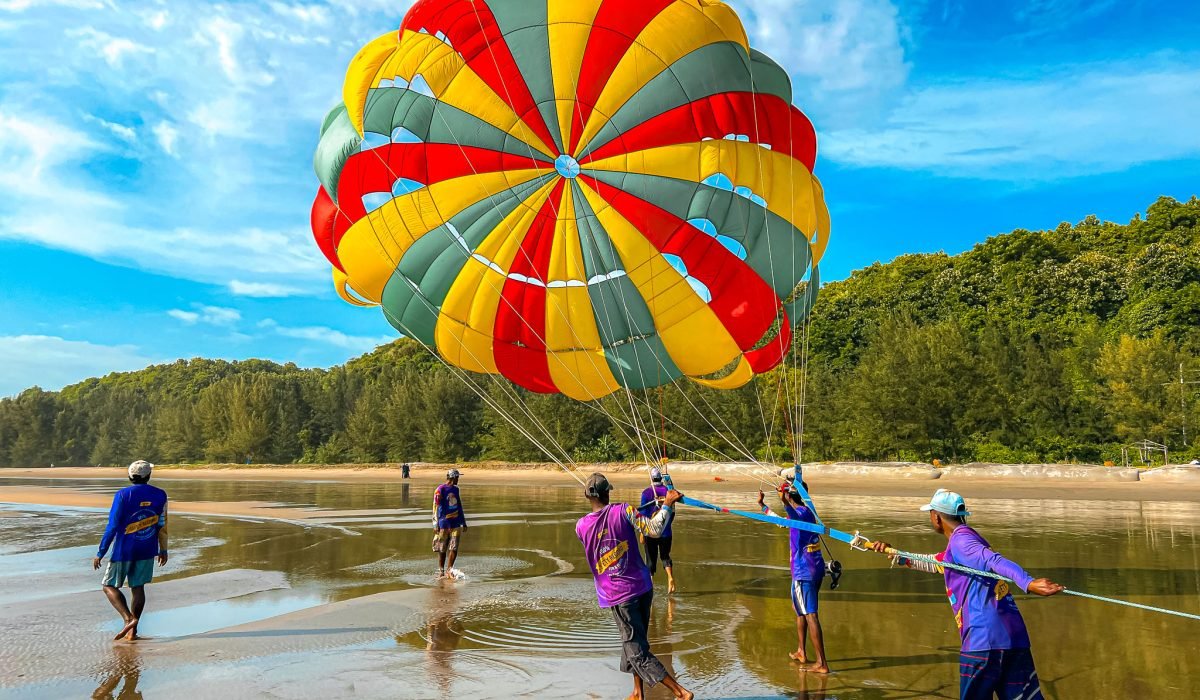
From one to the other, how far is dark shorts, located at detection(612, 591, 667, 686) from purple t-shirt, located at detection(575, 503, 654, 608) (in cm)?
7

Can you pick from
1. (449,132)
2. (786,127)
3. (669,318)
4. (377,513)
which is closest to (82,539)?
(377,513)

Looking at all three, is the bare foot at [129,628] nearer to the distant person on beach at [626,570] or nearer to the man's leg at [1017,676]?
the distant person on beach at [626,570]

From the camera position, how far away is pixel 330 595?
9188mm

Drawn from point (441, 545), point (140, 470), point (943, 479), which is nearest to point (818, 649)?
point (441, 545)

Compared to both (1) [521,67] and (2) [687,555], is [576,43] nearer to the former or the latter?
(1) [521,67]

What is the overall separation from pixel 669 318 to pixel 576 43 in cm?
410

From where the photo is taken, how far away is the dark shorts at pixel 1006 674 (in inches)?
143

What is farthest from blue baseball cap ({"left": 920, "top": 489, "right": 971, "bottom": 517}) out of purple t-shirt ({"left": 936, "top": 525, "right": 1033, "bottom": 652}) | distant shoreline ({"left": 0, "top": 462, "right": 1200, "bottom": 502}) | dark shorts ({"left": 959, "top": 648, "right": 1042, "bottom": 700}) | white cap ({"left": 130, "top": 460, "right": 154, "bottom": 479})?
distant shoreline ({"left": 0, "top": 462, "right": 1200, "bottom": 502})

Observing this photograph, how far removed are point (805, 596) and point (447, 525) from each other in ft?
18.6

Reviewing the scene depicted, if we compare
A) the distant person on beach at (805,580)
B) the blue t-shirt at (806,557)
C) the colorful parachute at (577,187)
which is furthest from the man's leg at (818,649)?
the colorful parachute at (577,187)

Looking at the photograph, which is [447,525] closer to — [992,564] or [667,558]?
[667,558]

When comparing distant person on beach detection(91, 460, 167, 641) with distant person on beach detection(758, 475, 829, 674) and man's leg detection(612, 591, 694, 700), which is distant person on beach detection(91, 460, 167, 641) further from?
distant person on beach detection(758, 475, 829, 674)

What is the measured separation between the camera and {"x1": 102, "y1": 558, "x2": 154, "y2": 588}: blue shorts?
7.00 m

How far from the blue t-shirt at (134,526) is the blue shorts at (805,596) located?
575cm
